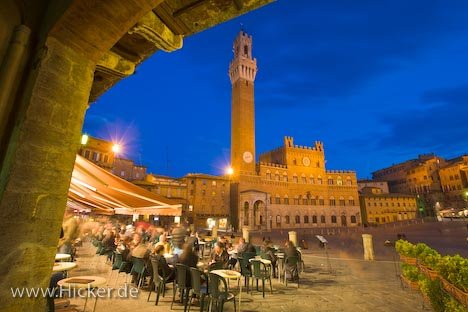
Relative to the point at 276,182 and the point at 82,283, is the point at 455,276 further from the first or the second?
the point at 276,182

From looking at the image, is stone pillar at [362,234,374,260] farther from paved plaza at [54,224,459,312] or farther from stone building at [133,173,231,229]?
stone building at [133,173,231,229]

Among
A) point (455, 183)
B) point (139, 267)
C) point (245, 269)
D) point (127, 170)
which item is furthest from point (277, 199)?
point (455, 183)

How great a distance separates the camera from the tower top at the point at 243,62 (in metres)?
47.1

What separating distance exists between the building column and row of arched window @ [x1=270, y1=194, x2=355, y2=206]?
4198 cm

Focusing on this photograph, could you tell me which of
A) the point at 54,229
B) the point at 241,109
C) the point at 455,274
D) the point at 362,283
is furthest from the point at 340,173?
the point at 54,229

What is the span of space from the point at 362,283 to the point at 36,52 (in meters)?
8.87

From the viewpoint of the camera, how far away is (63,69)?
2.03 meters

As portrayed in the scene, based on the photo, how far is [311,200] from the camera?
Result: 4672cm

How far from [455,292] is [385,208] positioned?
5731cm

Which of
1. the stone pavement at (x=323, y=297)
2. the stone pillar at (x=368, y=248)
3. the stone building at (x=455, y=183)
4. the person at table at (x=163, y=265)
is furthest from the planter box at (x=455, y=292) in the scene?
the stone building at (x=455, y=183)

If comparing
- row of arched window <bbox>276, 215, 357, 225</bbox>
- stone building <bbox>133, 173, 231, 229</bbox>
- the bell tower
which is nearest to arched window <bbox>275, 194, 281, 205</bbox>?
row of arched window <bbox>276, 215, 357, 225</bbox>

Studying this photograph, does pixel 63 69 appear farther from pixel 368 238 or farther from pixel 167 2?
pixel 368 238

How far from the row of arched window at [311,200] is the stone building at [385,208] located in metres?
5.10

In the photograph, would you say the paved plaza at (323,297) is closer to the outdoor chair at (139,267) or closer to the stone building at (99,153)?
the outdoor chair at (139,267)
